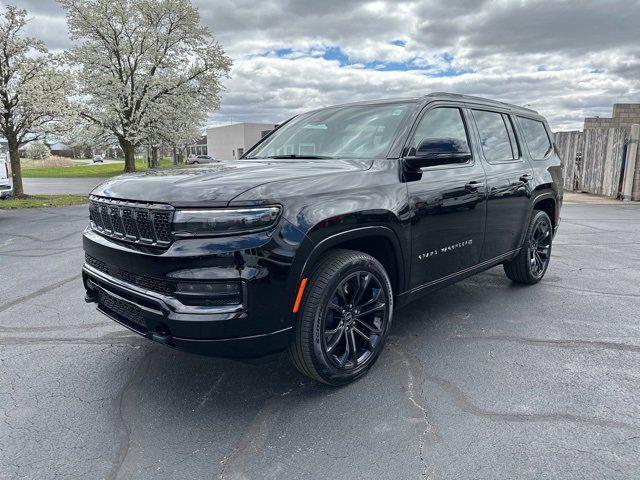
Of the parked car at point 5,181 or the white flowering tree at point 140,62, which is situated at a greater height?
the white flowering tree at point 140,62

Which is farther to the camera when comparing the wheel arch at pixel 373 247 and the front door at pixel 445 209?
the front door at pixel 445 209

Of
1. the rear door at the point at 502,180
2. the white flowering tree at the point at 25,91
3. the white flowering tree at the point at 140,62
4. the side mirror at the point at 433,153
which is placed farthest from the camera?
the white flowering tree at the point at 140,62

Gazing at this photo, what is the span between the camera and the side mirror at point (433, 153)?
3260mm

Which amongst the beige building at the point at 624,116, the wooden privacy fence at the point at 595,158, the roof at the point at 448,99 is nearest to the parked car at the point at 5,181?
the roof at the point at 448,99

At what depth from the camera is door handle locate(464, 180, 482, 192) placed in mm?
3871

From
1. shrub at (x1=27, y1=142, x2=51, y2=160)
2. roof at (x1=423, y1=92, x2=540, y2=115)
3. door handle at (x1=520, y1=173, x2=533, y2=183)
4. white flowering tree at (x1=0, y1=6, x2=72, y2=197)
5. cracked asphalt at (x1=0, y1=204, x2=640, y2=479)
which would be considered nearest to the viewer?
cracked asphalt at (x1=0, y1=204, x2=640, y2=479)

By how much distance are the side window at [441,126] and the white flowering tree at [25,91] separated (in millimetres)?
13793

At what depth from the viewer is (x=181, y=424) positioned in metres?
2.72

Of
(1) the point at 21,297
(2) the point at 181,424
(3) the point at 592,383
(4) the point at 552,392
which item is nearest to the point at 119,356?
(2) the point at 181,424

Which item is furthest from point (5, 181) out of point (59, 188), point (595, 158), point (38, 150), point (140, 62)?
point (595, 158)

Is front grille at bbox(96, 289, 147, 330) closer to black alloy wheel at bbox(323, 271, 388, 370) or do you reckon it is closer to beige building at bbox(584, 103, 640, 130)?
black alloy wheel at bbox(323, 271, 388, 370)

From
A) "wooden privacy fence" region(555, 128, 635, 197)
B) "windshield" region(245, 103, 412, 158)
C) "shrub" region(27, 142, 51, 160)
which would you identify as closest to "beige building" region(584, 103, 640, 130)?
"wooden privacy fence" region(555, 128, 635, 197)

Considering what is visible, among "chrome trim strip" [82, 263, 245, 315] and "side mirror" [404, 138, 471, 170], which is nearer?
"chrome trim strip" [82, 263, 245, 315]

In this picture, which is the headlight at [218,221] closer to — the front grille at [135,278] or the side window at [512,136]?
the front grille at [135,278]
